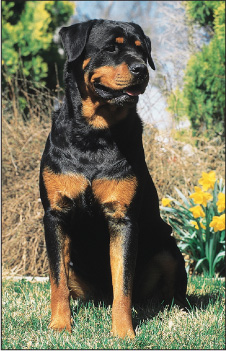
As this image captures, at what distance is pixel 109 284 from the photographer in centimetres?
326

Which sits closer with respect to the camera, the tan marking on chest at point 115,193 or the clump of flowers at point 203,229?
the tan marking on chest at point 115,193

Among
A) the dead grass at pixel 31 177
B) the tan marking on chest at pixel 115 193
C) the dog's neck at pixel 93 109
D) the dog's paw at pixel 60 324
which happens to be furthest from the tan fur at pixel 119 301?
the dead grass at pixel 31 177

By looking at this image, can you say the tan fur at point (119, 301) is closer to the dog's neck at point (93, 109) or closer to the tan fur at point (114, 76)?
the dog's neck at point (93, 109)

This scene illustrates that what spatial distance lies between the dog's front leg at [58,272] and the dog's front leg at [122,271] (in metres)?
0.30

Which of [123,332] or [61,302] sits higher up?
[61,302]

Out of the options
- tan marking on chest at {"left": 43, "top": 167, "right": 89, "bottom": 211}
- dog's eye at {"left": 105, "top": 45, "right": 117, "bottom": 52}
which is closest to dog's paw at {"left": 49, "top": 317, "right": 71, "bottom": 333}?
tan marking on chest at {"left": 43, "top": 167, "right": 89, "bottom": 211}

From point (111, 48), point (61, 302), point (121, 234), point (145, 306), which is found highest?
point (111, 48)

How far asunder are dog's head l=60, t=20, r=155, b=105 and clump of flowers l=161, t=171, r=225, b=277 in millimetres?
1904

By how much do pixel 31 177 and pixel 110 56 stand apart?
267 cm

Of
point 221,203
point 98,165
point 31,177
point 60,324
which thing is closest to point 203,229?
point 221,203

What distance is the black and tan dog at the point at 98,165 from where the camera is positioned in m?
2.70

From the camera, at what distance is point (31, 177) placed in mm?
5152

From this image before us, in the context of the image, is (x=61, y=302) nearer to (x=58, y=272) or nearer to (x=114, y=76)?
(x=58, y=272)

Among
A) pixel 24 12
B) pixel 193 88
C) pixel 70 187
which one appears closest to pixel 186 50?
pixel 193 88
